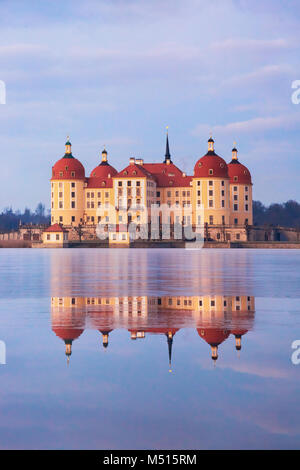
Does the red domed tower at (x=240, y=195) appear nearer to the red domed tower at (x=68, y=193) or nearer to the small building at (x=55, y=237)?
the red domed tower at (x=68, y=193)

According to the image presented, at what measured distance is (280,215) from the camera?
190 meters

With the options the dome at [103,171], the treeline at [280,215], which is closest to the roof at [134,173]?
the dome at [103,171]

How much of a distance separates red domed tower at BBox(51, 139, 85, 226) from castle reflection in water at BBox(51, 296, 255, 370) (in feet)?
368

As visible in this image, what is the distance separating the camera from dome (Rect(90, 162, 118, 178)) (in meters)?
134

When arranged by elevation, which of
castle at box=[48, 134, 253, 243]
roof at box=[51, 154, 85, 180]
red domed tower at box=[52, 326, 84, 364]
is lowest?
red domed tower at box=[52, 326, 84, 364]

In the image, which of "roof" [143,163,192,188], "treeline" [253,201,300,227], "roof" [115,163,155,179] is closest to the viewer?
"roof" [115,163,155,179]

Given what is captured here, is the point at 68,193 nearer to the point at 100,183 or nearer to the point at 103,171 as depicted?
the point at 100,183

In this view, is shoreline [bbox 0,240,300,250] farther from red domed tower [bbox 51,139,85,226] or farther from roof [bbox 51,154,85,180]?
roof [bbox 51,154,85,180]

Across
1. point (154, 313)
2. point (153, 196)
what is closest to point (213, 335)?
point (154, 313)

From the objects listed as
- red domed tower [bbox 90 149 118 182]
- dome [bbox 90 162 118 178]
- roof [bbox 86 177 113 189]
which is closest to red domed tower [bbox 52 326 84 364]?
roof [bbox 86 177 113 189]

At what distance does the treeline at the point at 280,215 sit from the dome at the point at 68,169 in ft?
224

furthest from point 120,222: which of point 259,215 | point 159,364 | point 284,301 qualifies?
point 159,364

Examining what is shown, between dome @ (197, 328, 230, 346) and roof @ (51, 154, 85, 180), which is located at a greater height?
roof @ (51, 154, 85, 180)

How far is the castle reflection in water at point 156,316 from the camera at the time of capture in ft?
33.8
